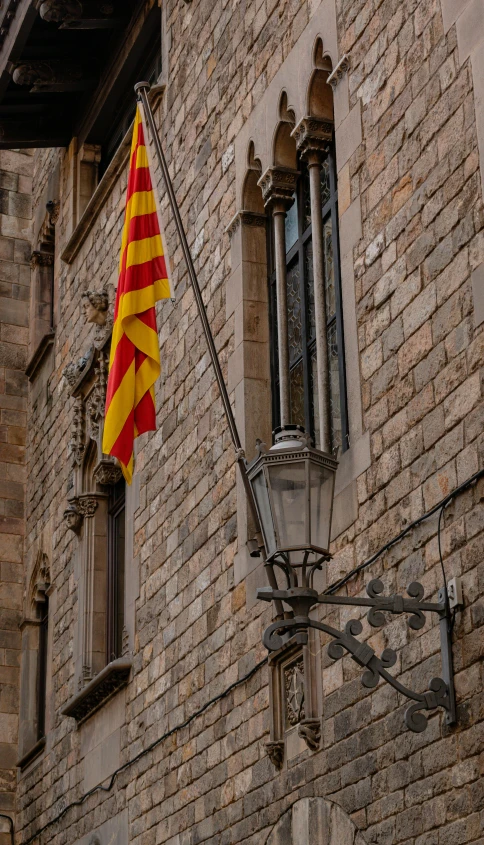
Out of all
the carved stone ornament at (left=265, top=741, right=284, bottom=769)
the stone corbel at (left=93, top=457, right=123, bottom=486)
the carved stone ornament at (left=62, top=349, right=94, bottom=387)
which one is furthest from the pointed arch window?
the carved stone ornament at (left=62, top=349, right=94, bottom=387)

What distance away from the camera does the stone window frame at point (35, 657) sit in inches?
514

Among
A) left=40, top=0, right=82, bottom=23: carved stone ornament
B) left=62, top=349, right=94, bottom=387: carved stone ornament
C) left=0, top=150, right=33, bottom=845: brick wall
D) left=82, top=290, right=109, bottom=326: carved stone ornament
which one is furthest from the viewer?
left=0, top=150, right=33, bottom=845: brick wall

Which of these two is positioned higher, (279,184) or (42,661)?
(279,184)

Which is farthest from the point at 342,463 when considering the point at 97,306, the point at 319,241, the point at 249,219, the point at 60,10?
the point at 60,10

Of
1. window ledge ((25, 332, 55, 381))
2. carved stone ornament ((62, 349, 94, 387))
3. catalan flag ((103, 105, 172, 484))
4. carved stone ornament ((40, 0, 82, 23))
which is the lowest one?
catalan flag ((103, 105, 172, 484))

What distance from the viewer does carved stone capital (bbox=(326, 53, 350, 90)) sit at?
25.2 ft

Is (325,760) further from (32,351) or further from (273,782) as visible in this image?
(32,351)

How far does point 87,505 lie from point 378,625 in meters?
6.34

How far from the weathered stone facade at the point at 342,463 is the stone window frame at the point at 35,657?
753mm

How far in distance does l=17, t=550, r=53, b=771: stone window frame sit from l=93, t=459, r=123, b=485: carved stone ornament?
5.47 ft

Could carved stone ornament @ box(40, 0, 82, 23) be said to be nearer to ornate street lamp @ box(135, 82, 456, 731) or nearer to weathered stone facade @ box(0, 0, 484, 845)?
weathered stone facade @ box(0, 0, 484, 845)

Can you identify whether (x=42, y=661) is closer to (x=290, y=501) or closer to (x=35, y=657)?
(x=35, y=657)

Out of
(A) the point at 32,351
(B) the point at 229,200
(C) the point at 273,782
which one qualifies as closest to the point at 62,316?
(A) the point at 32,351

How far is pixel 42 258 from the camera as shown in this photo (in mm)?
14922
